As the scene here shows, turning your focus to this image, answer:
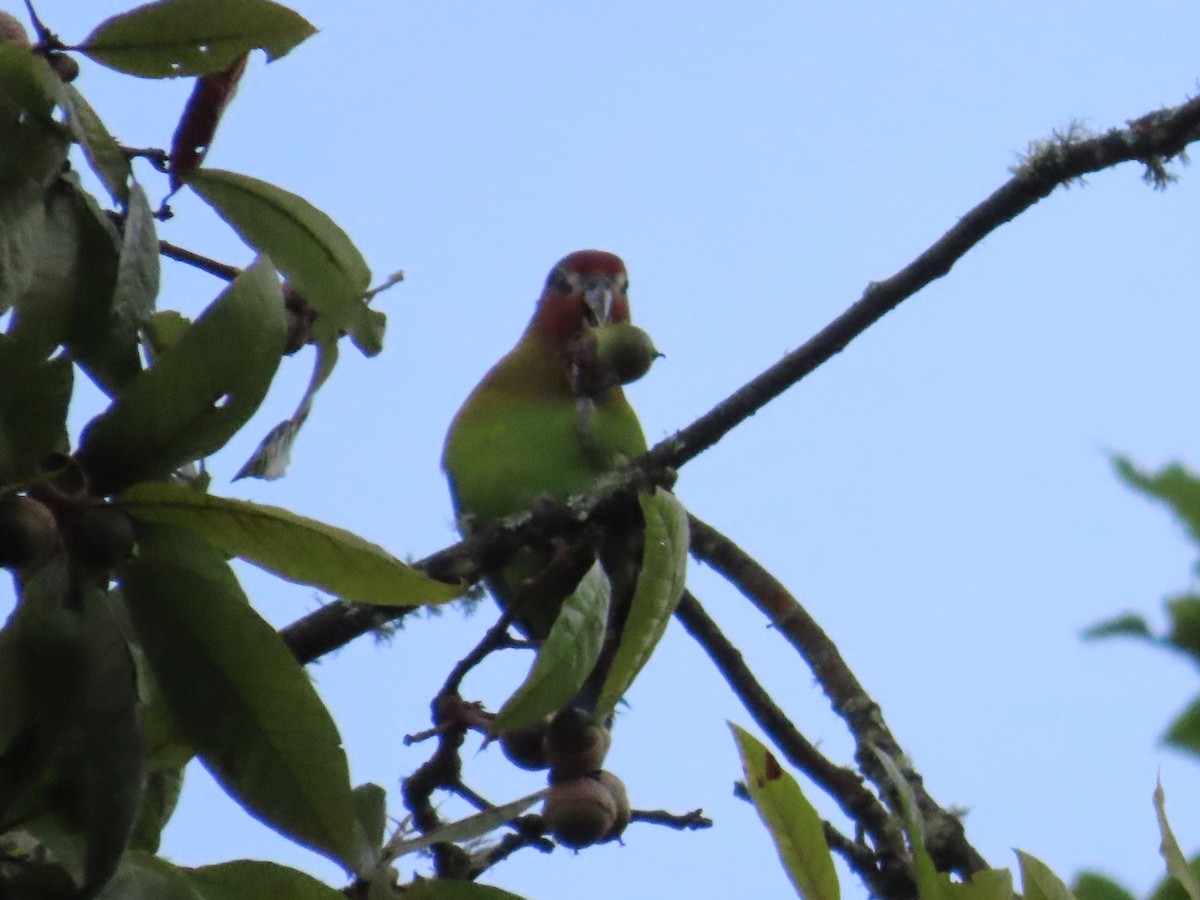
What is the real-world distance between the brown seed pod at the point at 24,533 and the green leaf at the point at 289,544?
4cm

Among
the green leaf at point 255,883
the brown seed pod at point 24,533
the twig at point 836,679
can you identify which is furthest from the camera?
the twig at point 836,679

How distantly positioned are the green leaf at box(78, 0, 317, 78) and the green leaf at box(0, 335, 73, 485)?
1.00 ft

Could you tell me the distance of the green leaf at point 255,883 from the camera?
0.86m

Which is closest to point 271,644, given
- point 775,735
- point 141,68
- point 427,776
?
point 427,776

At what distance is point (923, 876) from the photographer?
0.88 m

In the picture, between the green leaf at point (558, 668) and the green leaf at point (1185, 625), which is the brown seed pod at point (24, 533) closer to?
the green leaf at point (558, 668)

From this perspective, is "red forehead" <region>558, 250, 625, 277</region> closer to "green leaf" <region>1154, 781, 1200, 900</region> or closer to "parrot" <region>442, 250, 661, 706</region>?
"parrot" <region>442, 250, 661, 706</region>

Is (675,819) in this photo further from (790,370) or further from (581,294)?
(581,294)

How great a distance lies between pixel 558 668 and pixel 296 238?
40cm

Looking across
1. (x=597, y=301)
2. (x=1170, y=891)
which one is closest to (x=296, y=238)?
(x=1170, y=891)

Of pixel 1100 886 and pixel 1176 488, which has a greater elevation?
pixel 1176 488

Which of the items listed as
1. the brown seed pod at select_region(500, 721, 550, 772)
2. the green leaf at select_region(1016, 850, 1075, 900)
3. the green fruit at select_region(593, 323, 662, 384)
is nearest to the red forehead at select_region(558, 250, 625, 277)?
the green fruit at select_region(593, 323, 662, 384)

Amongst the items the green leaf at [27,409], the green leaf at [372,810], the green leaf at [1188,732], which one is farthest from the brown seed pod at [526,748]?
the green leaf at [1188,732]

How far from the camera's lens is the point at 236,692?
810 mm
